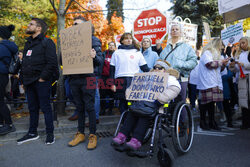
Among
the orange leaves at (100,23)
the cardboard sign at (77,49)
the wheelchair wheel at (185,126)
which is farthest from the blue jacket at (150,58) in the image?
the orange leaves at (100,23)

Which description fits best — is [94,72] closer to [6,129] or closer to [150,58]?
[150,58]

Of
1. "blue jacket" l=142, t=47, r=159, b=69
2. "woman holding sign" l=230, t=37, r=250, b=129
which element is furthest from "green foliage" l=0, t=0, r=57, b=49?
"woman holding sign" l=230, t=37, r=250, b=129

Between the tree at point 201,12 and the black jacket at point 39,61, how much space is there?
19420 millimetres

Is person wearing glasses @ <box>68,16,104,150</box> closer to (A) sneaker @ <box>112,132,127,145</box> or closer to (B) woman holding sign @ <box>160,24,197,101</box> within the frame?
(A) sneaker @ <box>112,132,127,145</box>

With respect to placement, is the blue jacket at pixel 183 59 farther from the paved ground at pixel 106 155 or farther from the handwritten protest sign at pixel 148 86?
the paved ground at pixel 106 155

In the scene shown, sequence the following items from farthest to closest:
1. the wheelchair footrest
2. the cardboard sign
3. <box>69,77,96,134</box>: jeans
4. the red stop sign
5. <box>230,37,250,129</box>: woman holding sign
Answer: the red stop sign
<box>230,37,250,129</box>: woman holding sign
<box>69,77,96,134</box>: jeans
the cardboard sign
the wheelchair footrest

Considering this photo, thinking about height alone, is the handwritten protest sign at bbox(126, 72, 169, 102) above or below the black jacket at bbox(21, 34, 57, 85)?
below

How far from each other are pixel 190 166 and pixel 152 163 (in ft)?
1.56

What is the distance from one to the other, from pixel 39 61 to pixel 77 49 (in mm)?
667

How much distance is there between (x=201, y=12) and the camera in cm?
2094

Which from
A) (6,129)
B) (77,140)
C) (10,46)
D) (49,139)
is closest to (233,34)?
(77,140)

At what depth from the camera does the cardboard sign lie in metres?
3.23

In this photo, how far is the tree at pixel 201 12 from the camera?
66.5 feet

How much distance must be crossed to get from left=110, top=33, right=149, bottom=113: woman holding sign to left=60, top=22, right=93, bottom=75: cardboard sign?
2.10 feet
